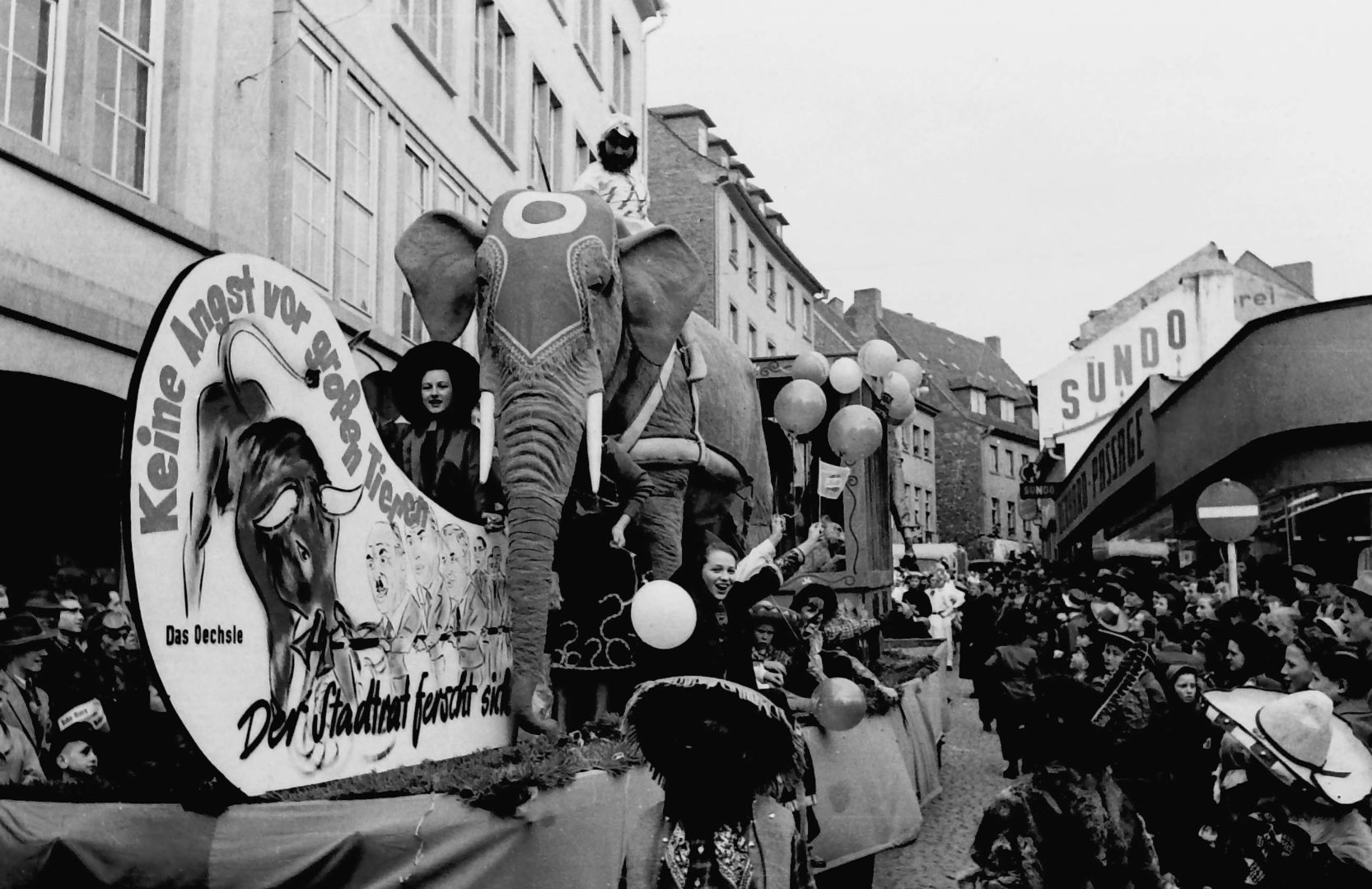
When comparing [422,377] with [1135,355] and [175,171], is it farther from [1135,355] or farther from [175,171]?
[1135,355]

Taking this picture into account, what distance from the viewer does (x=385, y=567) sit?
15.5ft

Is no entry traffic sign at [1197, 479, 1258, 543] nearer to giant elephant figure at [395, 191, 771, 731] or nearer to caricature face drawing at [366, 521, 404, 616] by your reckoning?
giant elephant figure at [395, 191, 771, 731]

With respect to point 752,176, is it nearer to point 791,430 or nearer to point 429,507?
point 791,430

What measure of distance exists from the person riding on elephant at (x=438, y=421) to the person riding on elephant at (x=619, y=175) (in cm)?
174

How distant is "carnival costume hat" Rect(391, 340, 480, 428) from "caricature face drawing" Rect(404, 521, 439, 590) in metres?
0.98

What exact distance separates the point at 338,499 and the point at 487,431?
1.12 m

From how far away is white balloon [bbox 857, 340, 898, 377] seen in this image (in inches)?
512

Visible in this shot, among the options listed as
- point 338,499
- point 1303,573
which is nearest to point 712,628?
point 338,499

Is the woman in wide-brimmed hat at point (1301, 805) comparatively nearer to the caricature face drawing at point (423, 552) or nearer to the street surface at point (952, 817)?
the caricature face drawing at point (423, 552)

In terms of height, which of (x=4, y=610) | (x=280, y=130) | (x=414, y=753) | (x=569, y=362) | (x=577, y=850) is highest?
(x=280, y=130)

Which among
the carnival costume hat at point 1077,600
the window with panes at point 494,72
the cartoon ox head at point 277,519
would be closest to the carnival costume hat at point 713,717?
the cartoon ox head at point 277,519

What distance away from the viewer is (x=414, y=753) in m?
4.84

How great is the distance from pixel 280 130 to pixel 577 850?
853 cm

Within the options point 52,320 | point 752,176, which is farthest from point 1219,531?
point 752,176
